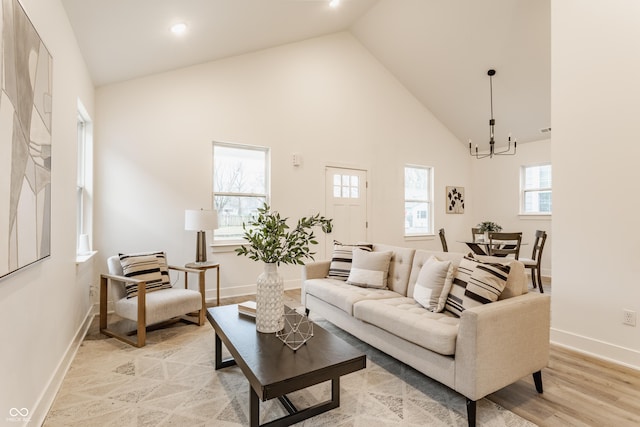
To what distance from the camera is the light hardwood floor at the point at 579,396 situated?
1913 millimetres

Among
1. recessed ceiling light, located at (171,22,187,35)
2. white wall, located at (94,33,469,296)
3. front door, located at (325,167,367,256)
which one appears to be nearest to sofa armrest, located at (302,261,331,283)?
white wall, located at (94,33,469,296)

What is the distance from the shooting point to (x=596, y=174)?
280 cm

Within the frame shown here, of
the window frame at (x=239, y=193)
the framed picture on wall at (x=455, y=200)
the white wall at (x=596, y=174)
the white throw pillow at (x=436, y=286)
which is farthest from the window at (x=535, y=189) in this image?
the window frame at (x=239, y=193)

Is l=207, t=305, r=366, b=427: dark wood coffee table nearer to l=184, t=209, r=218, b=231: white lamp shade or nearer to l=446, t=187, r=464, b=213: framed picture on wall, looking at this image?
l=184, t=209, r=218, b=231: white lamp shade

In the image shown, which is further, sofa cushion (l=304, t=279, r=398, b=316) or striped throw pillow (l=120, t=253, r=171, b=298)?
striped throw pillow (l=120, t=253, r=171, b=298)

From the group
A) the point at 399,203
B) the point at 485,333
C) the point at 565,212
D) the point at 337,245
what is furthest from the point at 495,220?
the point at 485,333

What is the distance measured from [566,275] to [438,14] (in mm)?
3880

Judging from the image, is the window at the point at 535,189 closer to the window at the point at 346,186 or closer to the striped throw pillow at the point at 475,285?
the window at the point at 346,186

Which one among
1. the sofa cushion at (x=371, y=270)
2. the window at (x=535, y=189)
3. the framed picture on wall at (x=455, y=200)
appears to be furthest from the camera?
the framed picture on wall at (x=455, y=200)

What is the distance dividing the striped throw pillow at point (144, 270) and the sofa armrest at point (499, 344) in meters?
2.92

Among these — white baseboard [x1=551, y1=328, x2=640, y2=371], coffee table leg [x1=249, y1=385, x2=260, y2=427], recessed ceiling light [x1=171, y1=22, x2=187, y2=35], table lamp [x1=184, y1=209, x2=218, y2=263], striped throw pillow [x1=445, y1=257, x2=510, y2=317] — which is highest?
recessed ceiling light [x1=171, y1=22, x2=187, y2=35]

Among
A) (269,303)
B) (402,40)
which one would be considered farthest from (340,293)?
(402,40)

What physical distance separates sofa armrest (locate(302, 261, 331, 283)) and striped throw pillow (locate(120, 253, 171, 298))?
1481 millimetres

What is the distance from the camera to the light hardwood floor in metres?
1.91
